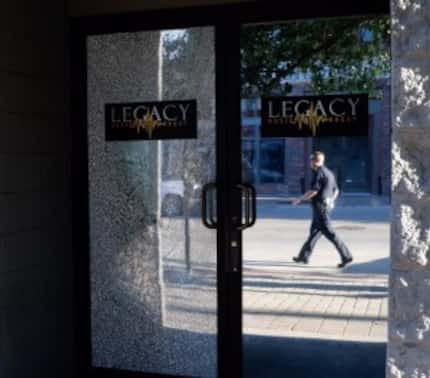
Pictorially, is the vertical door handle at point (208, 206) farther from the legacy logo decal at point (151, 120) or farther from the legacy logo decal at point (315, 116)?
the legacy logo decal at point (315, 116)

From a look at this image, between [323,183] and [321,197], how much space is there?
9 centimetres

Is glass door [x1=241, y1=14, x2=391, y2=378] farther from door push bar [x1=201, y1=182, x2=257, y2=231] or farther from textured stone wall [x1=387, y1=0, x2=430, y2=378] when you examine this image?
textured stone wall [x1=387, y1=0, x2=430, y2=378]

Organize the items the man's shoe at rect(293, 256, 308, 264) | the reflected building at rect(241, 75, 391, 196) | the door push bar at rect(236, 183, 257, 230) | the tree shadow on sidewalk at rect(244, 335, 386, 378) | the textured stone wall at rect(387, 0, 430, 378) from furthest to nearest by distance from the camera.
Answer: the tree shadow on sidewalk at rect(244, 335, 386, 378)
the man's shoe at rect(293, 256, 308, 264)
the door push bar at rect(236, 183, 257, 230)
the reflected building at rect(241, 75, 391, 196)
the textured stone wall at rect(387, 0, 430, 378)

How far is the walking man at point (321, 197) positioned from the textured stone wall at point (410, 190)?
1789 mm

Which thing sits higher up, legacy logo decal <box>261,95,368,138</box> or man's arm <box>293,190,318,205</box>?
legacy logo decal <box>261,95,368,138</box>

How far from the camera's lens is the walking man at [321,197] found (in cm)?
375

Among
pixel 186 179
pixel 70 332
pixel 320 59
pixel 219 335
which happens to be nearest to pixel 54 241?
pixel 70 332

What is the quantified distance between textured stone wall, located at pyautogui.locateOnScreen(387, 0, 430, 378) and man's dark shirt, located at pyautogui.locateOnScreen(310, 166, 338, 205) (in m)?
1.79

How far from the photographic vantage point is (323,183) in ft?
12.3

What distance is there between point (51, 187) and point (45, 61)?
0.80 meters

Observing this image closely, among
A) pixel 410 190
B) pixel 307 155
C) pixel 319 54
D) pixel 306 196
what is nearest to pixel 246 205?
pixel 306 196

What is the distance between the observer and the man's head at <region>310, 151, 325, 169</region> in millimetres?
3734

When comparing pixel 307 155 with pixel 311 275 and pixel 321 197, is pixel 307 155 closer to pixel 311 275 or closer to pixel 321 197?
pixel 321 197

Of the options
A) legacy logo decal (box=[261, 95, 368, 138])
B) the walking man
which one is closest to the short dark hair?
the walking man
